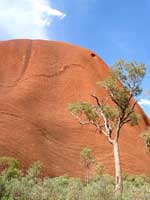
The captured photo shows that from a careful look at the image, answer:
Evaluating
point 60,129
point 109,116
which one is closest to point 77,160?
point 60,129

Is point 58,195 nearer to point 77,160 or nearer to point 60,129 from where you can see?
point 77,160

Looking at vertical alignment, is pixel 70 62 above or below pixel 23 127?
above

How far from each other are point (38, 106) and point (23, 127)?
35.3 ft

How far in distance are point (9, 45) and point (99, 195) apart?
65268 mm

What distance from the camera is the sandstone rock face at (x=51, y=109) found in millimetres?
47531

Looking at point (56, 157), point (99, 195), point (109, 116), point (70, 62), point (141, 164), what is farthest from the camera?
point (70, 62)

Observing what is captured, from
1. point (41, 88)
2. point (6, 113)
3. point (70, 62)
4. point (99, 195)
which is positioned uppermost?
point (70, 62)

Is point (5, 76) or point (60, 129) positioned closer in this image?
point (60, 129)

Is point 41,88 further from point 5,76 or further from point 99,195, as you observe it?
point 99,195

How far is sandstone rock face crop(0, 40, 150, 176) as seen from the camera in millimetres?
47531

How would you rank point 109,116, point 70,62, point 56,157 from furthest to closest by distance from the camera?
point 70,62 < point 56,157 < point 109,116

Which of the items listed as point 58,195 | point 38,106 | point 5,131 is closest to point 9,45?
point 38,106

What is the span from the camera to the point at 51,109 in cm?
6050

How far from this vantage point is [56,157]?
49219 mm
